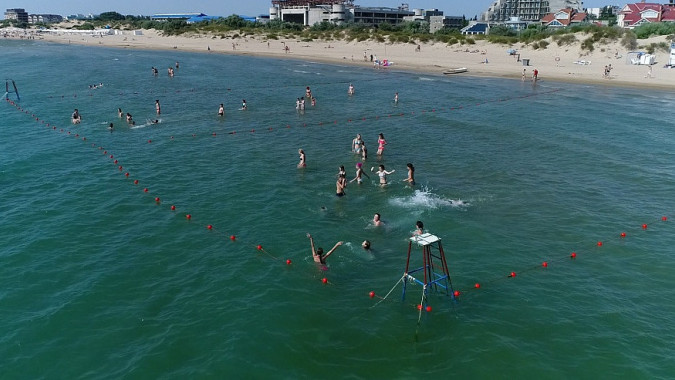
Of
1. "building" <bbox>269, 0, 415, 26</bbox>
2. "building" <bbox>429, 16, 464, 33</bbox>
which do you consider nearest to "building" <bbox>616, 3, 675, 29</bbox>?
"building" <bbox>429, 16, 464, 33</bbox>

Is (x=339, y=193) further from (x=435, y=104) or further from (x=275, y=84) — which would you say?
(x=275, y=84)

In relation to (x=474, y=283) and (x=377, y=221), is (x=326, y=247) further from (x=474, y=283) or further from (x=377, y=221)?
(x=474, y=283)

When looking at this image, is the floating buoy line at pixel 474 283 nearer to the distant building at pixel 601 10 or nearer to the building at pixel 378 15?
the building at pixel 378 15

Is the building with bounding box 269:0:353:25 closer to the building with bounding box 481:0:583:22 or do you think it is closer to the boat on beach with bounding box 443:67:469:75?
the building with bounding box 481:0:583:22

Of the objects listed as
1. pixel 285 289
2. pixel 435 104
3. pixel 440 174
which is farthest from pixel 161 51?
pixel 285 289

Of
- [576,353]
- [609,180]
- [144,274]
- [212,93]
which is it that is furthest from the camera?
[212,93]

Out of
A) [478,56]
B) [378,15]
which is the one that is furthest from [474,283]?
[378,15]
